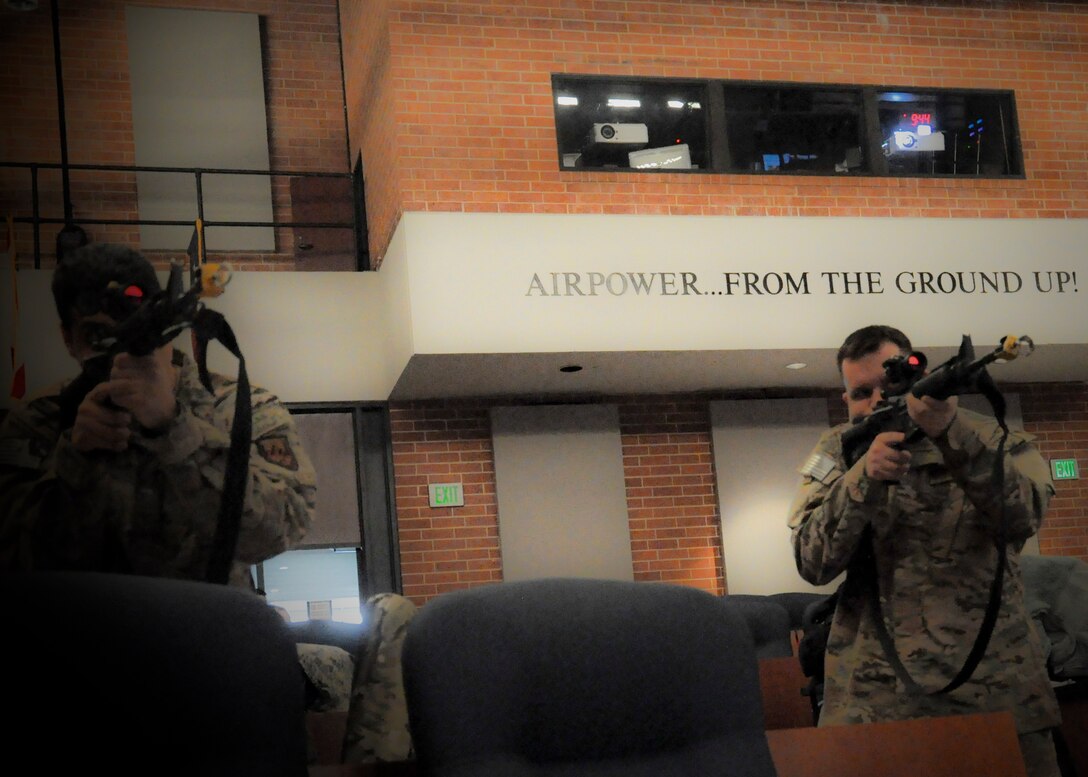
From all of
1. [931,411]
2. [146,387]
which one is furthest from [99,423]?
[931,411]

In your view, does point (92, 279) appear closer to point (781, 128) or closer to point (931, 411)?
point (931, 411)

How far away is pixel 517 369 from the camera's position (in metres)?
6.62

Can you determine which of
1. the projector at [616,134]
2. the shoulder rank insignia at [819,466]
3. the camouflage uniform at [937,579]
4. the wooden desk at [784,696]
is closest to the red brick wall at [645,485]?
the projector at [616,134]

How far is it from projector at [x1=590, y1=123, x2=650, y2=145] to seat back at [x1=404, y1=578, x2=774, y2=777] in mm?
5292

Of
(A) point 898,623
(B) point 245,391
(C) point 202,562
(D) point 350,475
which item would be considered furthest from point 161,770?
(D) point 350,475

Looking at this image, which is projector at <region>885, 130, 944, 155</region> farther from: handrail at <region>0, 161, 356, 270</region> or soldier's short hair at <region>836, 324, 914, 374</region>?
soldier's short hair at <region>836, 324, 914, 374</region>

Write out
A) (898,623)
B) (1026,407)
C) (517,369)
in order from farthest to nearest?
(1026,407)
(517,369)
(898,623)

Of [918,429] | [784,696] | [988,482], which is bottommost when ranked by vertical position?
[784,696]

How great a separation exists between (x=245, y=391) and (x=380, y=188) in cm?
549

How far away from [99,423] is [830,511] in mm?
1368

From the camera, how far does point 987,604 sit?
2227 mm

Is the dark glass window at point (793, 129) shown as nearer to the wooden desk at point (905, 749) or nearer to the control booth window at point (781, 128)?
the control booth window at point (781, 128)

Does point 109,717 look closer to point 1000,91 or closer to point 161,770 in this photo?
point 161,770

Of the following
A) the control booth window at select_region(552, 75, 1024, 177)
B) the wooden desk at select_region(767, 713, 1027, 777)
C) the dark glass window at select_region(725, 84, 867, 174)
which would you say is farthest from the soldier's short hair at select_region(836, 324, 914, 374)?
the dark glass window at select_region(725, 84, 867, 174)
